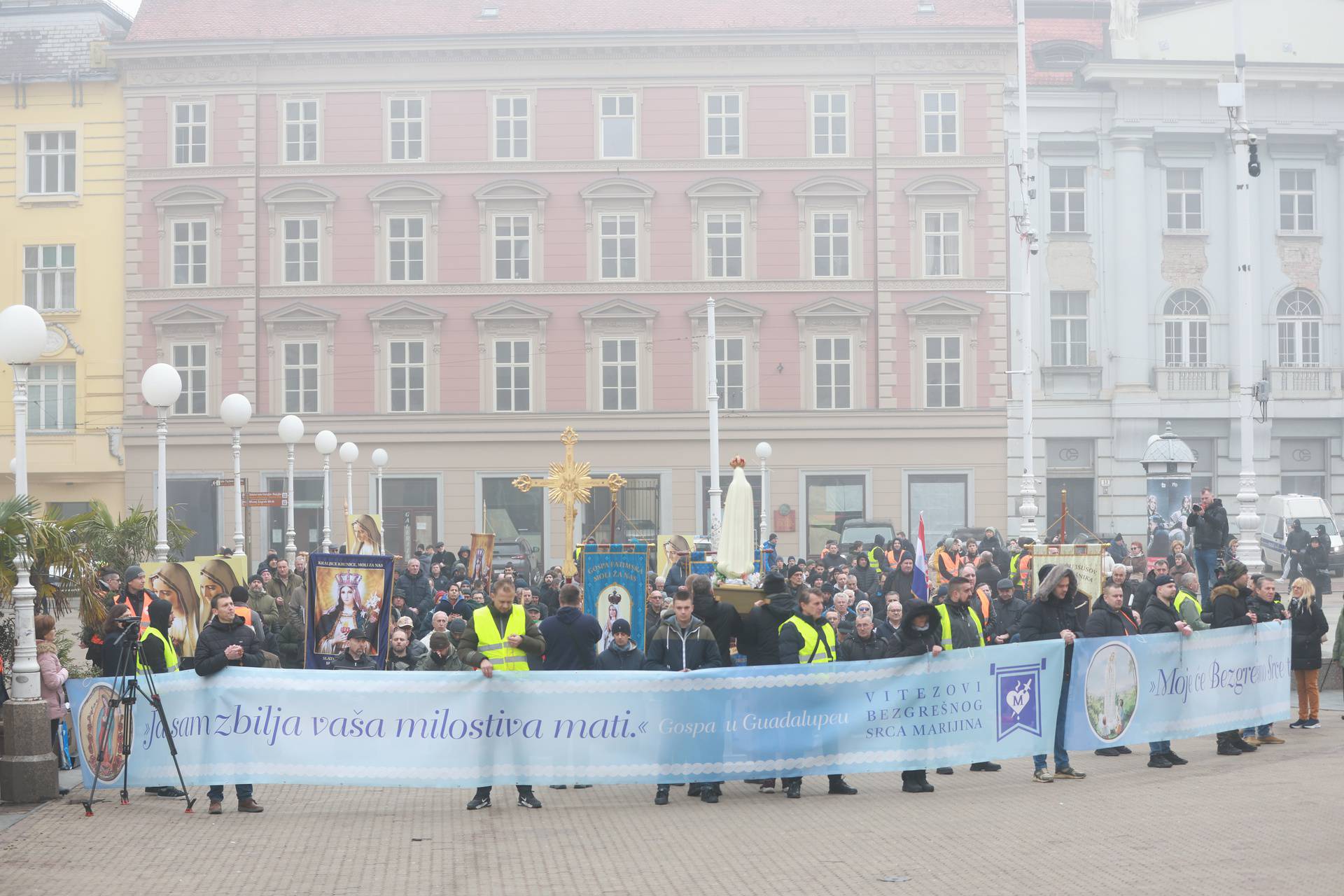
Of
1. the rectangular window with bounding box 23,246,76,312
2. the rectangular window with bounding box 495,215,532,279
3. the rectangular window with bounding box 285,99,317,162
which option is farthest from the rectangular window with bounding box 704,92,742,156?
the rectangular window with bounding box 23,246,76,312

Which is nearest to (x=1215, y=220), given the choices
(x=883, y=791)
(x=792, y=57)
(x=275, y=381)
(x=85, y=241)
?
(x=792, y=57)

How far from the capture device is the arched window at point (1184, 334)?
48.1 meters

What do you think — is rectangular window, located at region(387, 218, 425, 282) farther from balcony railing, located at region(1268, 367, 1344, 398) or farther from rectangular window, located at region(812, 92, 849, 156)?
balcony railing, located at region(1268, 367, 1344, 398)

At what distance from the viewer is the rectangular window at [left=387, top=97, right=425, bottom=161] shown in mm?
47688

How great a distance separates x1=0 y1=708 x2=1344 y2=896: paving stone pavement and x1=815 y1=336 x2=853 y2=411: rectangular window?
108ft

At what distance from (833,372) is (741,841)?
36.2 meters

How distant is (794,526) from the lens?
46438 mm

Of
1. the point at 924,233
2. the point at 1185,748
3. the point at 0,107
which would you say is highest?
the point at 0,107

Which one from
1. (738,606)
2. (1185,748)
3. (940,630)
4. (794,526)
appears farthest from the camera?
(794,526)

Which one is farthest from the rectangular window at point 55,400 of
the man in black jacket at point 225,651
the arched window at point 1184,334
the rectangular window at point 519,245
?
the man in black jacket at point 225,651

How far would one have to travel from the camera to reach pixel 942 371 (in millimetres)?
47250

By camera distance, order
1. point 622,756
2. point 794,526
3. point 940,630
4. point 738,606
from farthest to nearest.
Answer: point 794,526 → point 738,606 → point 940,630 → point 622,756

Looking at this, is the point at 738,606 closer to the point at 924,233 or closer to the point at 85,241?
the point at 924,233

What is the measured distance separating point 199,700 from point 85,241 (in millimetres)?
38231
